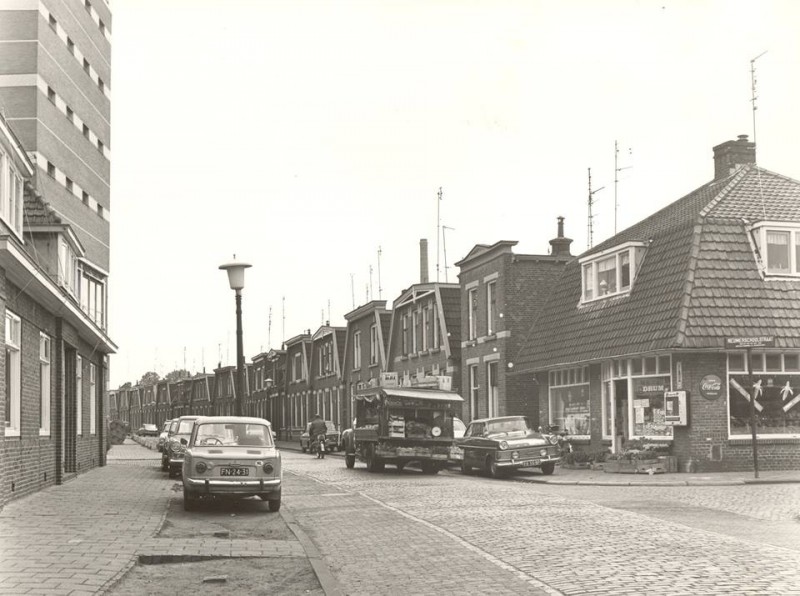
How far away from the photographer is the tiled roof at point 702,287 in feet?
84.8

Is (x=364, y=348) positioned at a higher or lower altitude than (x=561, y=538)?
higher

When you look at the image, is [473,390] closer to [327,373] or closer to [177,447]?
[177,447]

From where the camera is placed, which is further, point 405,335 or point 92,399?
point 405,335

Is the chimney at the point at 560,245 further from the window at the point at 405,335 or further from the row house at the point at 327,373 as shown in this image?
the row house at the point at 327,373

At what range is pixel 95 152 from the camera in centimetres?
4322

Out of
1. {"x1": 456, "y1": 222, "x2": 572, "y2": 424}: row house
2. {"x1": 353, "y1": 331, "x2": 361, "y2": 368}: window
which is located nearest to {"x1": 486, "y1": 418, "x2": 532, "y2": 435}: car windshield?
{"x1": 456, "y1": 222, "x2": 572, "y2": 424}: row house

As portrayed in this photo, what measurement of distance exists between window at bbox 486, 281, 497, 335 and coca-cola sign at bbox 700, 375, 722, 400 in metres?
13.0

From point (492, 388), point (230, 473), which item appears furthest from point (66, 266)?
point (492, 388)

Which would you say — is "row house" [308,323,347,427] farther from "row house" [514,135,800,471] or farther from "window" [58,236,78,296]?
"window" [58,236,78,296]

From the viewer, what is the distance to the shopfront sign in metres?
25.8

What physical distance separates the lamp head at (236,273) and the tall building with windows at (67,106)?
448 inches

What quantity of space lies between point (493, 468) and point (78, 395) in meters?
11.1

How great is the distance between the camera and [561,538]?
518 inches

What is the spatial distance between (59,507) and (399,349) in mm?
34126
